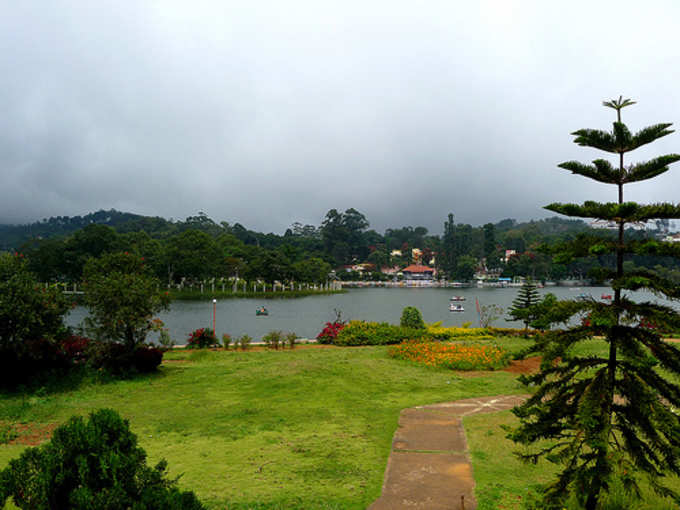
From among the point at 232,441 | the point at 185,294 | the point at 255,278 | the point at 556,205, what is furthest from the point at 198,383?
the point at 255,278

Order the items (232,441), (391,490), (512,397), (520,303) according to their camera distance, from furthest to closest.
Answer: (520,303) → (512,397) → (232,441) → (391,490)

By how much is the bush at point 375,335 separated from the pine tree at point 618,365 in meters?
16.4

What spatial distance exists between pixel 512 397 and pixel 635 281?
7.87m

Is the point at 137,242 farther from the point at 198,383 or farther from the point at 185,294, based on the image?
the point at 198,383

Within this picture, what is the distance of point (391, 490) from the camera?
623 centimetres

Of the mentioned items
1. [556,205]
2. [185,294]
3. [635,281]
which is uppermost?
[556,205]

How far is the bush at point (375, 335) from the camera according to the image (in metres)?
21.7

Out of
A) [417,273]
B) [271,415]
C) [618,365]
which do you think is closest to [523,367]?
[271,415]

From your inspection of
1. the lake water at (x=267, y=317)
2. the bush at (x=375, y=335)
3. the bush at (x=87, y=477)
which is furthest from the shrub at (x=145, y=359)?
the lake water at (x=267, y=317)

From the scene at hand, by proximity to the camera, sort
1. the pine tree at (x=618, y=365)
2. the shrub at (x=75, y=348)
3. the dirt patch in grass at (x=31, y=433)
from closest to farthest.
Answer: the pine tree at (x=618, y=365)
the dirt patch in grass at (x=31, y=433)
the shrub at (x=75, y=348)

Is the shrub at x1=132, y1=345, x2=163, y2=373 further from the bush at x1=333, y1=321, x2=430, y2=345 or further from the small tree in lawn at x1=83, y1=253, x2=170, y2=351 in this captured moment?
the bush at x1=333, y1=321, x2=430, y2=345

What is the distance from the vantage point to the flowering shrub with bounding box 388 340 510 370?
1542cm

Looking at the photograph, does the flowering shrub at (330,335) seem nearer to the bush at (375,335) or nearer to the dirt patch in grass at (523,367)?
the bush at (375,335)

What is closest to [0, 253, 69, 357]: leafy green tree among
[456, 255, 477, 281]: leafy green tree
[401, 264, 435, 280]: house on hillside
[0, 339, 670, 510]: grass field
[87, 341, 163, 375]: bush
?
[87, 341, 163, 375]: bush
